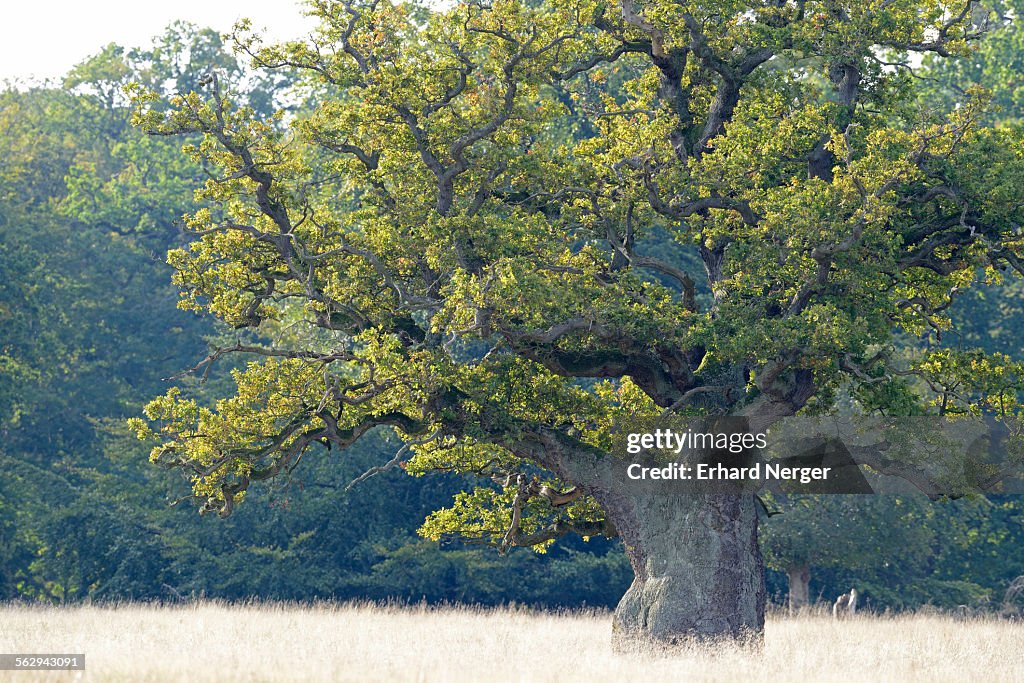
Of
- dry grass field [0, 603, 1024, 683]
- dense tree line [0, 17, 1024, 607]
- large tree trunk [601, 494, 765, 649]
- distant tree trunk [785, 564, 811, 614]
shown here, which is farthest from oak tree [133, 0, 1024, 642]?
distant tree trunk [785, 564, 811, 614]

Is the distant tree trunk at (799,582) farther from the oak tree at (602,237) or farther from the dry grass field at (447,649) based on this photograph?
the oak tree at (602,237)

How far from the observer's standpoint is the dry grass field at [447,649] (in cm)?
1905

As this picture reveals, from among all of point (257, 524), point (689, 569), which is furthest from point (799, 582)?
point (689, 569)

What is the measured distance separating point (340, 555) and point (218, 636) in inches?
827

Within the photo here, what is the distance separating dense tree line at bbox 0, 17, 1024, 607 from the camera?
141 feet

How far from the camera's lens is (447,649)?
76.3 feet

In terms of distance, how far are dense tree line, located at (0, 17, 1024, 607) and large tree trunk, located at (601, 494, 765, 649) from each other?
1604cm

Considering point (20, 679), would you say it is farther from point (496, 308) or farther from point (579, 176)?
point (579, 176)

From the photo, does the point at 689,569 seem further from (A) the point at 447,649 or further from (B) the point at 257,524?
(B) the point at 257,524

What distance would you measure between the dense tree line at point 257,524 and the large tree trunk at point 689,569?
52.6ft

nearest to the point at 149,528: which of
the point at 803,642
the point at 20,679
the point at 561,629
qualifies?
the point at 561,629

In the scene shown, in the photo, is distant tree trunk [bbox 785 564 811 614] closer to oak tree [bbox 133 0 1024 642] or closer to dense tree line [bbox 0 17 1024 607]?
dense tree line [bbox 0 17 1024 607]

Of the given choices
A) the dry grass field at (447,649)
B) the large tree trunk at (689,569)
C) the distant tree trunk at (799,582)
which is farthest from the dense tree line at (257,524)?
the large tree trunk at (689,569)

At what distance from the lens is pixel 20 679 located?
17.0 meters
